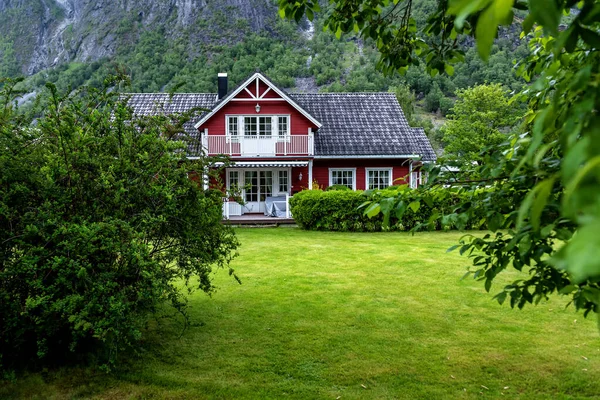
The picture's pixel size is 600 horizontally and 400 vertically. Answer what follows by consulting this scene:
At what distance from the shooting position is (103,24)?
299 ft

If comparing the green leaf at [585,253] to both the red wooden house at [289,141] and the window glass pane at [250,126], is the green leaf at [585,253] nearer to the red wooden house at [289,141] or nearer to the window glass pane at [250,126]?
the red wooden house at [289,141]

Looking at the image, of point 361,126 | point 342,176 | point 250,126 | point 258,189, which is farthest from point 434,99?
point 258,189

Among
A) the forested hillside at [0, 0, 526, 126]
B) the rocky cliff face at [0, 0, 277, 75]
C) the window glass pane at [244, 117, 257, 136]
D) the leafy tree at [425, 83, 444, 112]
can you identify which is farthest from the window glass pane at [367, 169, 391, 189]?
the rocky cliff face at [0, 0, 277, 75]

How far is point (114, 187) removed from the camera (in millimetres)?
4375

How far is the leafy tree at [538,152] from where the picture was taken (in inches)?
26.5

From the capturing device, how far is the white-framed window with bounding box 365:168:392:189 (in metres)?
21.8

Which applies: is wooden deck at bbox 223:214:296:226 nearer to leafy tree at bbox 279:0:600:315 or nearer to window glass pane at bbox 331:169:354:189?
window glass pane at bbox 331:169:354:189

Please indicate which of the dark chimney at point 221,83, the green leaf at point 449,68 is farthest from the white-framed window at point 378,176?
the green leaf at point 449,68

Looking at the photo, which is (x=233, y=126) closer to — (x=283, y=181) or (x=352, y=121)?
(x=283, y=181)

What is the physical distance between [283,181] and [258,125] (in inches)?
115

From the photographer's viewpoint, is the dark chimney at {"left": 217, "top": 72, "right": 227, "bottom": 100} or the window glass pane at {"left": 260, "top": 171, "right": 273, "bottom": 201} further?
the dark chimney at {"left": 217, "top": 72, "right": 227, "bottom": 100}

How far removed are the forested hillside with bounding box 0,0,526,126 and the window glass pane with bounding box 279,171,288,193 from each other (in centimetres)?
4139

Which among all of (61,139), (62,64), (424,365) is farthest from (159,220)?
(62,64)

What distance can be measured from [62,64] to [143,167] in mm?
97780
